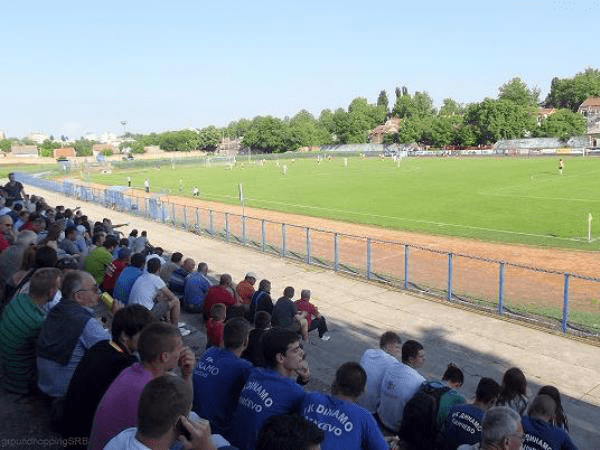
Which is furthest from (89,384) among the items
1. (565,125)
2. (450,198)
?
(565,125)

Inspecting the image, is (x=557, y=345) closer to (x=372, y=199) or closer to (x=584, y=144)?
(x=372, y=199)

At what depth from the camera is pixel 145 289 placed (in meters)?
9.16

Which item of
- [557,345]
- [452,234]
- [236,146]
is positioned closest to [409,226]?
[452,234]

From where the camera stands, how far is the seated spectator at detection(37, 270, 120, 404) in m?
5.07

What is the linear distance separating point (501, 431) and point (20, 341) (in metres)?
4.59

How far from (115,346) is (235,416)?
118 cm

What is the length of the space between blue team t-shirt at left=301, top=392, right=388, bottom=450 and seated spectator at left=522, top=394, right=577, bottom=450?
5.06 ft

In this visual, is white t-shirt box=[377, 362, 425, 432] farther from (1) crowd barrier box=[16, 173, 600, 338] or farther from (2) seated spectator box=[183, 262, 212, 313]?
(1) crowd barrier box=[16, 173, 600, 338]

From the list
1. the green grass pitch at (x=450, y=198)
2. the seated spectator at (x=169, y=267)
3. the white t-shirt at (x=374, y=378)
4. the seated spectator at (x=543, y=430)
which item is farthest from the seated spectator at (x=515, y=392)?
the green grass pitch at (x=450, y=198)

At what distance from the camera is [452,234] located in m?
27.2

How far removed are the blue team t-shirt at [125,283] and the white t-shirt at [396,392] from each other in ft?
17.5

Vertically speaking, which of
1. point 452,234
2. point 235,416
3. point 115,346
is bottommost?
point 452,234

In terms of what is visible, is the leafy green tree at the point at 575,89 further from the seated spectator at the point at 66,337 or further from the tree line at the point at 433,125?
the seated spectator at the point at 66,337

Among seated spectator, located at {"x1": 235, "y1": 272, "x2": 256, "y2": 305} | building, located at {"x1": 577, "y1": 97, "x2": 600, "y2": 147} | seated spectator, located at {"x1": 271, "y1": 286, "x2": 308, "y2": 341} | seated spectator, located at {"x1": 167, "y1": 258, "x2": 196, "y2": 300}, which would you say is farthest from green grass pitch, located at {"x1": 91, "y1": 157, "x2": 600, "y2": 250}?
building, located at {"x1": 577, "y1": 97, "x2": 600, "y2": 147}
